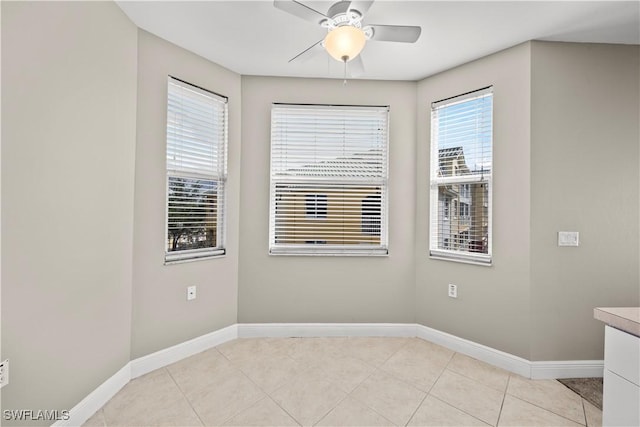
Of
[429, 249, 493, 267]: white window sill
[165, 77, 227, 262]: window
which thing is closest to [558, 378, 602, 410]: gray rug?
[429, 249, 493, 267]: white window sill

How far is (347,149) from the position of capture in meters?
3.04

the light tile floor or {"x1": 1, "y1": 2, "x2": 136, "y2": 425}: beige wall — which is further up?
{"x1": 1, "y1": 2, "x2": 136, "y2": 425}: beige wall

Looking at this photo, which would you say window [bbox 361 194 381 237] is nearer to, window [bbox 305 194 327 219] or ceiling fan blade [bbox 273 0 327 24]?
window [bbox 305 194 327 219]

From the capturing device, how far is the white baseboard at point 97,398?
1759 mm

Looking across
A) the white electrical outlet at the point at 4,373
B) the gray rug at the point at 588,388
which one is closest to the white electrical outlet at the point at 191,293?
the white electrical outlet at the point at 4,373

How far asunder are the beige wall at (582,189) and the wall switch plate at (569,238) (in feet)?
0.12

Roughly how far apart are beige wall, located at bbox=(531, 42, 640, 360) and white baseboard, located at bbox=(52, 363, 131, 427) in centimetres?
312

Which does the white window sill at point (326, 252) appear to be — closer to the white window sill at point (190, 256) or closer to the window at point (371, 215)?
the window at point (371, 215)

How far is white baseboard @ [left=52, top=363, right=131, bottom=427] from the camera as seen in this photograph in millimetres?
1759

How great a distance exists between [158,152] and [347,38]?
5.64 feet

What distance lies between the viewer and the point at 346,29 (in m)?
1.64

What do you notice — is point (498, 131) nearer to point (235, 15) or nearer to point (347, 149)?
point (347, 149)

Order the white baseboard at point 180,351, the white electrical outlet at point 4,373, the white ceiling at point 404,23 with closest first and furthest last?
the white electrical outlet at point 4,373 → the white ceiling at point 404,23 → the white baseboard at point 180,351

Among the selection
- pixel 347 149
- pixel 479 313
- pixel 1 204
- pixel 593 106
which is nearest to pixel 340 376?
pixel 479 313
